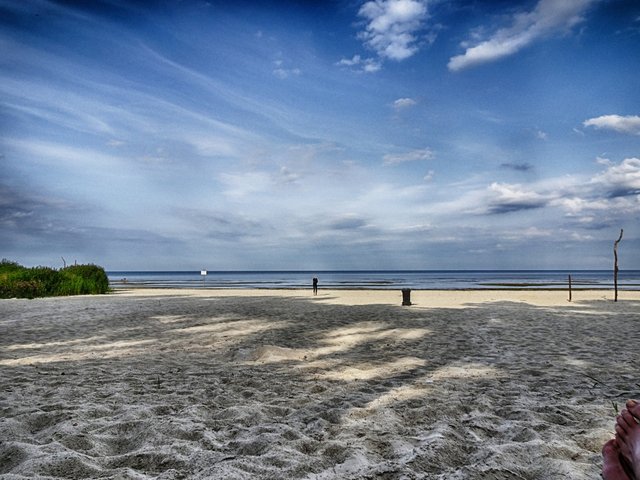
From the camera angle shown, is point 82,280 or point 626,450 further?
point 82,280

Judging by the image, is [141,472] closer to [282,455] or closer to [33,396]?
[282,455]

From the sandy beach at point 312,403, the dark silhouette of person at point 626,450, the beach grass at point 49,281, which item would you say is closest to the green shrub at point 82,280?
the beach grass at point 49,281

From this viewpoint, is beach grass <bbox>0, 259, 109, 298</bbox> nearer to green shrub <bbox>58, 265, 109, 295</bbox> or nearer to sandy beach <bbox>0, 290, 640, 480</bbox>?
green shrub <bbox>58, 265, 109, 295</bbox>

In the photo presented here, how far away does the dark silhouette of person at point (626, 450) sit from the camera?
82.7 inches

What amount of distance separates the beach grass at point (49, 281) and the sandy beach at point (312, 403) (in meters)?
14.7

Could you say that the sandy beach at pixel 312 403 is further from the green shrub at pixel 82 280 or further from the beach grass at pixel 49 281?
the green shrub at pixel 82 280

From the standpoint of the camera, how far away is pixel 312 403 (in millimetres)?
4676

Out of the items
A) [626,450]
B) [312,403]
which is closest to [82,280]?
[312,403]

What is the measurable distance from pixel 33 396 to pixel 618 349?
31.1 ft

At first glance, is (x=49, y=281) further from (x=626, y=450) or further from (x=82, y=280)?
(x=626, y=450)

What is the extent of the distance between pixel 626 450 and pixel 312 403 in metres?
3.12

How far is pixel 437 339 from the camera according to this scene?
916 cm

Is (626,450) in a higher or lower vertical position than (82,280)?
lower

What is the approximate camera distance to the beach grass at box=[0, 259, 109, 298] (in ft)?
71.1
